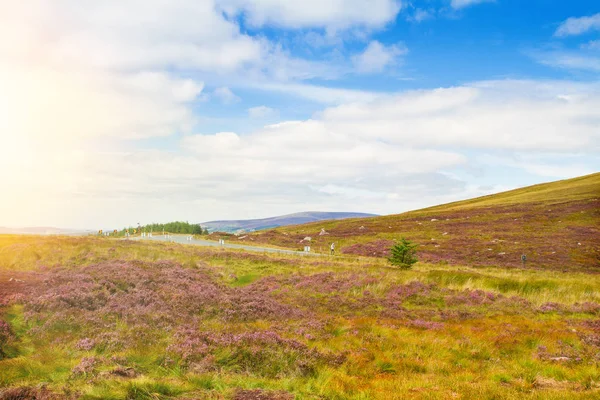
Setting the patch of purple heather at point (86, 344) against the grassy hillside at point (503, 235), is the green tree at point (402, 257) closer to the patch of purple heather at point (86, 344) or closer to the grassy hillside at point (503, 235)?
the grassy hillside at point (503, 235)

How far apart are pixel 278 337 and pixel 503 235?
64889 millimetres

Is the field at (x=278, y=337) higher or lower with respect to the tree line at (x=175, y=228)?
lower

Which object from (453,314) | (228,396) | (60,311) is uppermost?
(60,311)

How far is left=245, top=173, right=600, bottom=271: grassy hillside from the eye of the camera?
2063 inches

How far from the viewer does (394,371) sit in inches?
496

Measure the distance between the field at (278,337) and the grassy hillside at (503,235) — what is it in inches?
1048

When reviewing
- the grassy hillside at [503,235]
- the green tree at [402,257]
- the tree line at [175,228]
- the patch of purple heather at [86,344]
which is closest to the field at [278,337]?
the patch of purple heather at [86,344]

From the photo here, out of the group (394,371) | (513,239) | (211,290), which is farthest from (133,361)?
(513,239)

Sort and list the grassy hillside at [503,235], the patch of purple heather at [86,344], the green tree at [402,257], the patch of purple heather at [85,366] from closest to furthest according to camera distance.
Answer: the patch of purple heather at [85,366] < the patch of purple heather at [86,344] < the green tree at [402,257] < the grassy hillside at [503,235]

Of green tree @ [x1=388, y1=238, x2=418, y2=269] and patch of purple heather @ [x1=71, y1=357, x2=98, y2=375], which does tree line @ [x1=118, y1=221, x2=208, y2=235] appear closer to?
green tree @ [x1=388, y1=238, x2=418, y2=269]

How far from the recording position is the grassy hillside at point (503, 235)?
52.4m

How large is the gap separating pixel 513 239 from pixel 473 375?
60.4 m

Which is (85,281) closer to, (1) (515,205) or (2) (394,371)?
(2) (394,371)

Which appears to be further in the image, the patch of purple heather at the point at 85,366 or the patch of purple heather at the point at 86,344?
the patch of purple heather at the point at 86,344
